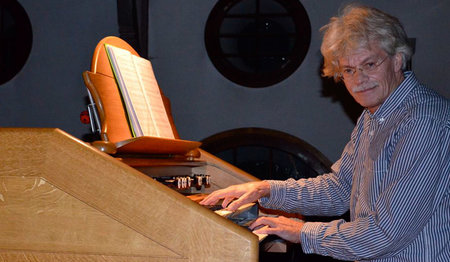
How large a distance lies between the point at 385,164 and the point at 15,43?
16.3 feet

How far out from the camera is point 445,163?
1785mm

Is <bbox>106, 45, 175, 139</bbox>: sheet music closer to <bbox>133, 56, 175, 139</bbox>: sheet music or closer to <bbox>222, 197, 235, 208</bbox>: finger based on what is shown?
<bbox>133, 56, 175, 139</bbox>: sheet music

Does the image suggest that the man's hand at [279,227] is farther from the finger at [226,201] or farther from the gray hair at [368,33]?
the gray hair at [368,33]

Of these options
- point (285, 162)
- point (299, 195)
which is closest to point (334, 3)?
point (285, 162)

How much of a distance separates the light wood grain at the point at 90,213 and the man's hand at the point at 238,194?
589 mm

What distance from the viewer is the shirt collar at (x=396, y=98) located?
6.39ft

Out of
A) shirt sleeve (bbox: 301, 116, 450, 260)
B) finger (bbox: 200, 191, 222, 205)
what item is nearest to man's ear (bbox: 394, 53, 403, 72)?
shirt sleeve (bbox: 301, 116, 450, 260)

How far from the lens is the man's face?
78.8 inches

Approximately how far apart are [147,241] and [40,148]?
0.34 metres

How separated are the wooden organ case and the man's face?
32.9 inches

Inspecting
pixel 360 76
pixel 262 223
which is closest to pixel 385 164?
pixel 360 76

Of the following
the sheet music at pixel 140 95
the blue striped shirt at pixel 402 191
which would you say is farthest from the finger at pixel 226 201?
the sheet music at pixel 140 95

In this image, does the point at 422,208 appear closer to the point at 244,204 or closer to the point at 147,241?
the point at 244,204

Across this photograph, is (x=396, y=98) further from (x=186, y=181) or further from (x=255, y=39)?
(x=255, y=39)
